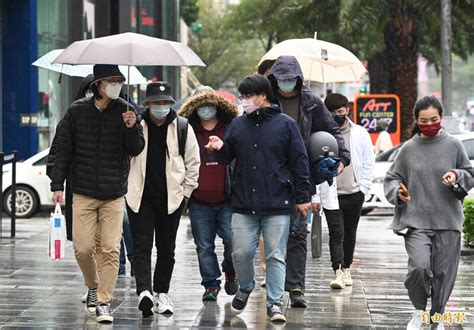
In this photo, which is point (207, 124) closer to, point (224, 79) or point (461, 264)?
point (461, 264)

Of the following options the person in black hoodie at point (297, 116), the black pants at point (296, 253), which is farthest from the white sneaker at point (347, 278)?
the black pants at point (296, 253)

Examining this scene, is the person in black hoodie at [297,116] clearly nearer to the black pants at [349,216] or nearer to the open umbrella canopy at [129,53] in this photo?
the open umbrella canopy at [129,53]

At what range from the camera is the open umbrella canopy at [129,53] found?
966cm

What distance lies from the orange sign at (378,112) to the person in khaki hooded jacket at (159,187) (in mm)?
21142

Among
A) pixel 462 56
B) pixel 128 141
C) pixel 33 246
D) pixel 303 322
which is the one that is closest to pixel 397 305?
pixel 303 322

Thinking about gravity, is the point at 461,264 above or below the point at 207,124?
below

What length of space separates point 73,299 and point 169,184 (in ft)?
5.48

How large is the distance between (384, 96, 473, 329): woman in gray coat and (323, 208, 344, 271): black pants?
8.79ft

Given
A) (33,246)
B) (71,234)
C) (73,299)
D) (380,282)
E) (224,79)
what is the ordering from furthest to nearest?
(224,79) → (33,246) → (380,282) → (73,299) → (71,234)

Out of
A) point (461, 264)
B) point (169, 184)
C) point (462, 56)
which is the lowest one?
point (461, 264)

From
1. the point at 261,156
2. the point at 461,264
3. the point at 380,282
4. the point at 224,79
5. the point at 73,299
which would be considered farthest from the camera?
the point at 224,79

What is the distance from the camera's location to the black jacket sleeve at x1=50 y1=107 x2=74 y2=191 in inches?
367

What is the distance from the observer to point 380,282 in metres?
12.3

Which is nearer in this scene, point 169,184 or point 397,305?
point 169,184
